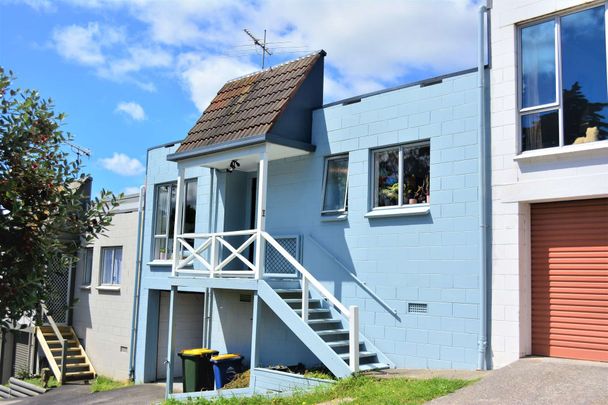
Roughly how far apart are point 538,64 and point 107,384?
13.9m

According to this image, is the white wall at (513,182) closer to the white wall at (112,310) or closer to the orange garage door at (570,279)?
the orange garage door at (570,279)

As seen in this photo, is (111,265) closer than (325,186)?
No

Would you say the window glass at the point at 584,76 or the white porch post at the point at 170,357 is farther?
the white porch post at the point at 170,357

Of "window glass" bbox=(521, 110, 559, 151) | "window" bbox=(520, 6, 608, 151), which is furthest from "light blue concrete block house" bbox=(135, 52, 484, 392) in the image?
"window" bbox=(520, 6, 608, 151)

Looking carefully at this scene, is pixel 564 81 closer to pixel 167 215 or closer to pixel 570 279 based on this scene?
pixel 570 279

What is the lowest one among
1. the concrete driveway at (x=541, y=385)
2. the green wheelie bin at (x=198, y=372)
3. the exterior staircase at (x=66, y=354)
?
the exterior staircase at (x=66, y=354)

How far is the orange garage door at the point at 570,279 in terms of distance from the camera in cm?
914

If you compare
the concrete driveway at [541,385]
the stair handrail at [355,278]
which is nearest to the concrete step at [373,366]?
the stair handrail at [355,278]

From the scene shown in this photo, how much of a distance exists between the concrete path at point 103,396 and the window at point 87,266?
408cm

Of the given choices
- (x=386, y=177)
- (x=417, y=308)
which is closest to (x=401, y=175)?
(x=386, y=177)

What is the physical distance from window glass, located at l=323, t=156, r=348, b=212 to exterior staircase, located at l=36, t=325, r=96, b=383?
33.8 ft

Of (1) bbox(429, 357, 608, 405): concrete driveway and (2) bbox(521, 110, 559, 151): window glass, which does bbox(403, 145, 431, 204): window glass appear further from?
(1) bbox(429, 357, 608, 405): concrete driveway

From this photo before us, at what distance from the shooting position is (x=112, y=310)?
61.8 ft

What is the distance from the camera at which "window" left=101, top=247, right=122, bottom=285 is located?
19.3 meters
